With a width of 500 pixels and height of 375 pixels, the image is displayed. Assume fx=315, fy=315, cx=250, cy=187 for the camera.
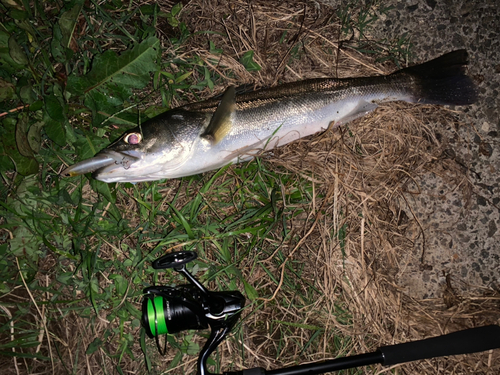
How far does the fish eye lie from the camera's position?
2.37m

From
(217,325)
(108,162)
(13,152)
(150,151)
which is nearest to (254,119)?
(150,151)

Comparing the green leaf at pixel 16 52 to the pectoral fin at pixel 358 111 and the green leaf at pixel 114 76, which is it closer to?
the green leaf at pixel 114 76

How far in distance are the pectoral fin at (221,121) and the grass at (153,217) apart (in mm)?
320

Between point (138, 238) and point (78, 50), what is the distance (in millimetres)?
1746

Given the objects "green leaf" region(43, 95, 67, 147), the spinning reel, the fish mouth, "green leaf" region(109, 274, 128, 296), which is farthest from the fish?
"green leaf" region(109, 274, 128, 296)

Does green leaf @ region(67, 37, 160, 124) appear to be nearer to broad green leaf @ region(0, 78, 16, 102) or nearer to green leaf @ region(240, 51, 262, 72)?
broad green leaf @ region(0, 78, 16, 102)

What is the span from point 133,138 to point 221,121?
26.6 inches

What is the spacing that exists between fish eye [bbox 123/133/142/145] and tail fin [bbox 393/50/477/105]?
2236 millimetres

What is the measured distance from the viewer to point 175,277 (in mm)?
2707

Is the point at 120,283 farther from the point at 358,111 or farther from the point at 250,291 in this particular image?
the point at 358,111

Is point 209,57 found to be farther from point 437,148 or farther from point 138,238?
point 437,148

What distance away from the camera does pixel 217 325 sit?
91.0 inches

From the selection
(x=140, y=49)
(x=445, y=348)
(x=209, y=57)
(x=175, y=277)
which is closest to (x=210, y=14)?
(x=209, y=57)

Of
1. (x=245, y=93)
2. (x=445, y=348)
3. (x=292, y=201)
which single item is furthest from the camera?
(x=292, y=201)
